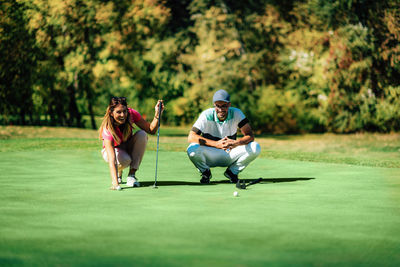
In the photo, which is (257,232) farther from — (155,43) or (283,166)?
(155,43)

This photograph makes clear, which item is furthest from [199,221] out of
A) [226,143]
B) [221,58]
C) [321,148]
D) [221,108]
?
[221,58]

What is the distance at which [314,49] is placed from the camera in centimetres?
2991

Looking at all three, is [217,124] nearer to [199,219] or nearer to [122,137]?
[122,137]

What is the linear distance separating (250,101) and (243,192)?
20910mm

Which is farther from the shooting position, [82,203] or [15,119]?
[15,119]

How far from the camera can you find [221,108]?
33.8ft

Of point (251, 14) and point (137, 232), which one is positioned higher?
point (251, 14)

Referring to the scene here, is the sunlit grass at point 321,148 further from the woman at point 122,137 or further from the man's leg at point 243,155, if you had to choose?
the woman at point 122,137

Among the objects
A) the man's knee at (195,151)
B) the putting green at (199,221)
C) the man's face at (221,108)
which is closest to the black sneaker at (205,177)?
the putting green at (199,221)

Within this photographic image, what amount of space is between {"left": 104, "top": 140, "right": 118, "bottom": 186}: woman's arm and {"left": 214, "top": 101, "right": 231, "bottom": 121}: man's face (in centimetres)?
172

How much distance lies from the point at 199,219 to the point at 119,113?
3.32 m

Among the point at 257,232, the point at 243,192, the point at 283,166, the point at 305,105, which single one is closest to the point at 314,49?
the point at 305,105

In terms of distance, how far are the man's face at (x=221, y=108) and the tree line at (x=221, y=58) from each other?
1717 cm

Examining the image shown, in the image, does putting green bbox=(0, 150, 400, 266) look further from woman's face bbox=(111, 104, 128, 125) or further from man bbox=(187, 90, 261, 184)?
woman's face bbox=(111, 104, 128, 125)
